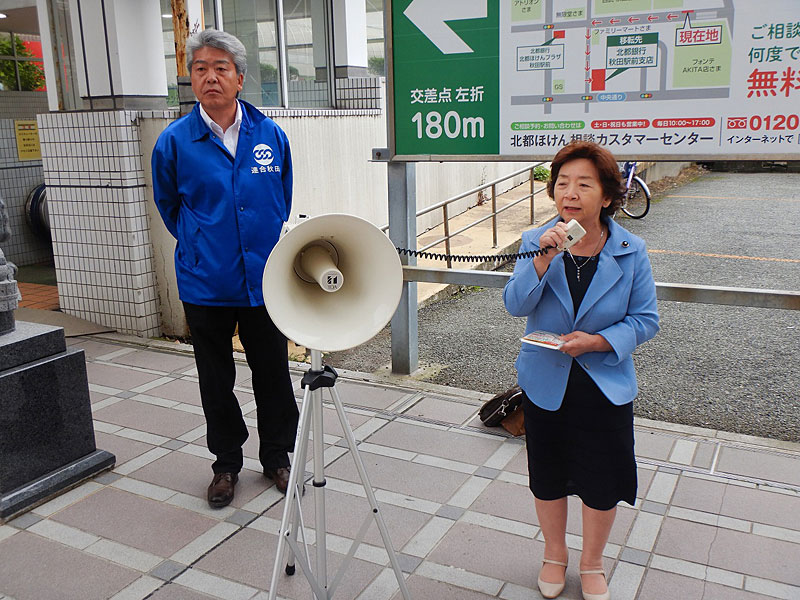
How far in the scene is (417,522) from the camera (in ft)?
11.2

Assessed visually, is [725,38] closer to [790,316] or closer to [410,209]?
[410,209]

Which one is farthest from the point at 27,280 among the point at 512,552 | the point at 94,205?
the point at 512,552

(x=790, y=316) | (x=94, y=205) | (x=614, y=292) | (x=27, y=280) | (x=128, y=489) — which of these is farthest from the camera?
(x=27, y=280)

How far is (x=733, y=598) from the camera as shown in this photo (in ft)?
9.23

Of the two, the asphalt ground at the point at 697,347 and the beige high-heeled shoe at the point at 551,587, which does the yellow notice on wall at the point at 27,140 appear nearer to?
the asphalt ground at the point at 697,347

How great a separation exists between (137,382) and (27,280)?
3629 mm

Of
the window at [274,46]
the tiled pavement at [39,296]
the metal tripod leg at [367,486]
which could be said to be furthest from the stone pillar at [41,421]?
the window at [274,46]

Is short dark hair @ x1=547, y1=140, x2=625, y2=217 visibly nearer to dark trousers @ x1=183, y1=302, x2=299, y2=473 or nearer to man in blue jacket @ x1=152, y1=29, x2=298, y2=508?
man in blue jacket @ x1=152, y1=29, x2=298, y2=508

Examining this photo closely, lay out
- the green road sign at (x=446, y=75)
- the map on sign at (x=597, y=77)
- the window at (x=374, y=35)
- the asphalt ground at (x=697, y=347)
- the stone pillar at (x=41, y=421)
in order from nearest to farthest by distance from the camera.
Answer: the stone pillar at (x=41, y=421) < the map on sign at (x=597, y=77) < the green road sign at (x=446, y=75) < the asphalt ground at (x=697, y=347) < the window at (x=374, y=35)

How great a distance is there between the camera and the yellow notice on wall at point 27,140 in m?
8.83

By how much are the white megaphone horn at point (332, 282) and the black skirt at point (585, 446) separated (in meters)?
0.76

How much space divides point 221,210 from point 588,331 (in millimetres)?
1702

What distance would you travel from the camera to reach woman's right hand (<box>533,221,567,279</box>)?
246 centimetres

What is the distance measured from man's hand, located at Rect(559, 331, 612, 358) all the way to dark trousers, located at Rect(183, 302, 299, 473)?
5.04 feet
